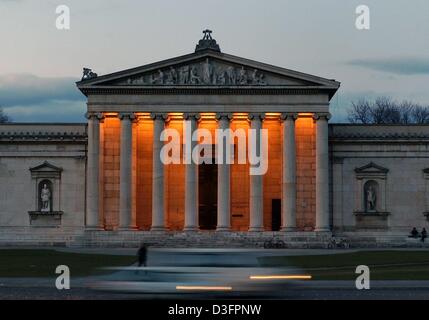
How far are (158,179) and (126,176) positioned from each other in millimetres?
3164

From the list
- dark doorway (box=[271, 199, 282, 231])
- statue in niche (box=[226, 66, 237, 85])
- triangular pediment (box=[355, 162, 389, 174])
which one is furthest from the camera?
triangular pediment (box=[355, 162, 389, 174])

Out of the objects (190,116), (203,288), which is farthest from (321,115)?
(203,288)

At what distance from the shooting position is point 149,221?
96.0 metres

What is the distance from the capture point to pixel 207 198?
97500 millimetres

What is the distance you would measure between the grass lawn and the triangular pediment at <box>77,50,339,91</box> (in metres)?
22.5

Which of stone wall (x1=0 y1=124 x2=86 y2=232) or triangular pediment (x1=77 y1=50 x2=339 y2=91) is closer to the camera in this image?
triangular pediment (x1=77 y1=50 x2=339 y2=91)

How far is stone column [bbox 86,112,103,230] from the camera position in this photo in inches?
3610

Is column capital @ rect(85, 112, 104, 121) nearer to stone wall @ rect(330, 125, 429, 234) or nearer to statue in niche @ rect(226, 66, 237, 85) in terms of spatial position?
statue in niche @ rect(226, 66, 237, 85)

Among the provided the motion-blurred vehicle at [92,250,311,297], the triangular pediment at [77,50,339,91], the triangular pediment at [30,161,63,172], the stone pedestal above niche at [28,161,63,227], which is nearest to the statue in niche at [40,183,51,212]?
the stone pedestal above niche at [28,161,63,227]

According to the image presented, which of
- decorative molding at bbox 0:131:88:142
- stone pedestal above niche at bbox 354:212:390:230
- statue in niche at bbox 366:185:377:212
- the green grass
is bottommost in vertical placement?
the green grass

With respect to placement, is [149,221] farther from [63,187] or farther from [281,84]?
[281,84]

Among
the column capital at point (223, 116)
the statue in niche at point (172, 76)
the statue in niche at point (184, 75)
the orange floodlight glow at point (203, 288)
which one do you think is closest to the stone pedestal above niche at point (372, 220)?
the column capital at point (223, 116)

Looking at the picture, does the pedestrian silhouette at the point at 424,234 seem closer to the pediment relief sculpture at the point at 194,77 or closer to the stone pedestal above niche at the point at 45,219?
the pediment relief sculpture at the point at 194,77

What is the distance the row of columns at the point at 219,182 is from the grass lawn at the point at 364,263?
1723 cm
